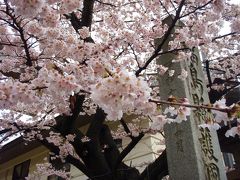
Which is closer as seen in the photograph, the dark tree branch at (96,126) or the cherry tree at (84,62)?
the cherry tree at (84,62)

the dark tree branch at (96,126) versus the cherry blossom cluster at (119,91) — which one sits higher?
the dark tree branch at (96,126)

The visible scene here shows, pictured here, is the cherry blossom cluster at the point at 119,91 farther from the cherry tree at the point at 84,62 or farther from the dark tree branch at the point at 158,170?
the dark tree branch at the point at 158,170

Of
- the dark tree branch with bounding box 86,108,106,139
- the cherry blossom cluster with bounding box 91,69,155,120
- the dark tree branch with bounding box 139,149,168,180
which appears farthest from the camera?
the dark tree branch with bounding box 86,108,106,139

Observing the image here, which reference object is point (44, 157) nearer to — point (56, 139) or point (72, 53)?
point (56, 139)

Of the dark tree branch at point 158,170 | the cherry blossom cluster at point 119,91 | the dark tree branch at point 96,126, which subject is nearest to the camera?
the cherry blossom cluster at point 119,91

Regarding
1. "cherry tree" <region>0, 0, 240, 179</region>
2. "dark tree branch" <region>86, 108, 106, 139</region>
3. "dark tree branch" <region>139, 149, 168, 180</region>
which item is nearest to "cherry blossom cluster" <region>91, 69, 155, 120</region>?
"cherry tree" <region>0, 0, 240, 179</region>

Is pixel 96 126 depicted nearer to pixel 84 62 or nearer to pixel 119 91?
pixel 84 62

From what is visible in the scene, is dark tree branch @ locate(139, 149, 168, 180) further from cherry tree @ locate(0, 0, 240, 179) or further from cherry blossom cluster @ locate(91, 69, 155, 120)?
cherry blossom cluster @ locate(91, 69, 155, 120)

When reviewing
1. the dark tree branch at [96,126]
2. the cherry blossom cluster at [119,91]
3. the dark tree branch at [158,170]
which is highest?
the dark tree branch at [96,126]

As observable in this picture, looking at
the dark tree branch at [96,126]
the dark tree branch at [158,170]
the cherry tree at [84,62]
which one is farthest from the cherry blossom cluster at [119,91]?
the dark tree branch at [96,126]

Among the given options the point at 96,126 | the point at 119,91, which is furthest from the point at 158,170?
the point at 119,91

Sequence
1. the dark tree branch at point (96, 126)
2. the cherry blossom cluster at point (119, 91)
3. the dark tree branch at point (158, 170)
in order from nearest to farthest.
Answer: the cherry blossom cluster at point (119, 91)
the dark tree branch at point (158, 170)
the dark tree branch at point (96, 126)

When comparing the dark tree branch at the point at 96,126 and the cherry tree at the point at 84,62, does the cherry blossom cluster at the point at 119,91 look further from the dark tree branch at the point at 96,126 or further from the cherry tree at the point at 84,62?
the dark tree branch at the point at 96,126

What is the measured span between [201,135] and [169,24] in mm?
2008
